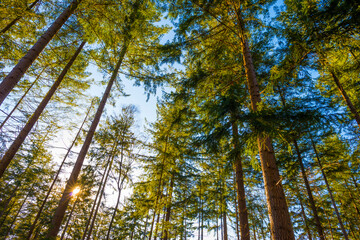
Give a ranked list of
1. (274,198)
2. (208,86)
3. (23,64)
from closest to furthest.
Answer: (274,198) < (23,64) < (208,86)

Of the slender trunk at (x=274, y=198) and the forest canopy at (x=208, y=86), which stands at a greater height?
the forest canopy at (x=208, y=86)

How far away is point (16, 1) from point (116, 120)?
7.56 meters

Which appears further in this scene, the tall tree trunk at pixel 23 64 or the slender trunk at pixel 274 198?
the tall tree trunk at pixel 23 64

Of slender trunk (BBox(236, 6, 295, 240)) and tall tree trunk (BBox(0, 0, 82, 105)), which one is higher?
tall tree trunk (BBox(0, 0, 82, 105))

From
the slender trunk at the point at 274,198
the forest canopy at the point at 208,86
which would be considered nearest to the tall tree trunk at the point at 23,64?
the forest canopy at the point at 208,86

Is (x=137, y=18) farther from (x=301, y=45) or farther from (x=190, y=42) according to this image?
(x=301, y=45)

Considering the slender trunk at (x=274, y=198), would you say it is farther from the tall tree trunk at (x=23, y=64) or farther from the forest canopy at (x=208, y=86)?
the tall tree trunk at (x=23, y=64)

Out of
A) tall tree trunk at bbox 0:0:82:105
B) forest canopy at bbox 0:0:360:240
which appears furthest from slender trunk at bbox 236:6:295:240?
tall tree trunk at bbox 0:0:82:105

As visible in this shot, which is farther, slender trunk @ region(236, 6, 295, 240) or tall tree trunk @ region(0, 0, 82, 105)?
tall tree trunk @ region(0, 0, 82, 105)

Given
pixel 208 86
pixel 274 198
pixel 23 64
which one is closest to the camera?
pixel 274 198

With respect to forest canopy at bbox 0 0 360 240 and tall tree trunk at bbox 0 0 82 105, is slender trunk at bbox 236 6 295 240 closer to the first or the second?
forest canopy at bbox 0 0 360 240

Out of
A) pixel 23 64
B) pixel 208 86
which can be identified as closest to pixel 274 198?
pixel 208 86

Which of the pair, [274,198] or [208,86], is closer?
[274,198]

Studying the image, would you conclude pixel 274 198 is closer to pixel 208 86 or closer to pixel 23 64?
pixel 208 86
